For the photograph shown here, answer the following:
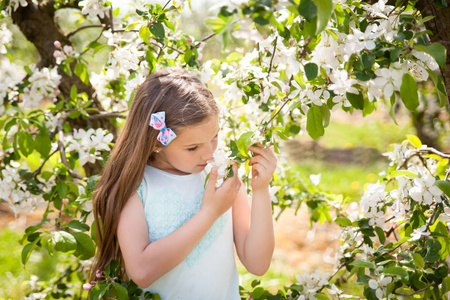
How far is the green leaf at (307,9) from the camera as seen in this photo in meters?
0.92

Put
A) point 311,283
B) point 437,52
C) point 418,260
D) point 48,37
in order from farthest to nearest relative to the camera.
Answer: point 48,37 < point 311,283 < point 418,260 < point 437,52

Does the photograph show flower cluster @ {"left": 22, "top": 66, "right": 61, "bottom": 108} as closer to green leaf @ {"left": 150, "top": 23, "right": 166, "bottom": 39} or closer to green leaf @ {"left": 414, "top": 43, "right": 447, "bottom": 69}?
green leaf @ {"left": 150, "top": 23, "right": 166, "bottom": 39}

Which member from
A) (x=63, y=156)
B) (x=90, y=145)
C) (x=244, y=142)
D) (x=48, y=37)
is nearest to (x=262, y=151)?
(x=244, y=142)

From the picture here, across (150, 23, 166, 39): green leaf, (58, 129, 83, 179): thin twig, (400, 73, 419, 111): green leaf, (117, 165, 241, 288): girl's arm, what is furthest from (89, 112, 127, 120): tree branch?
(400, 73, 419, 111): green leaf

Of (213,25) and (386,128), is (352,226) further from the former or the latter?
(386,128)

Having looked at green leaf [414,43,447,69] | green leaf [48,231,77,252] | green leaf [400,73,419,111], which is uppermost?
green leaf [414,43,447,69]

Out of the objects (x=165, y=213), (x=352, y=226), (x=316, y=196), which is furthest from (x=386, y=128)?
(x=165, y=213)

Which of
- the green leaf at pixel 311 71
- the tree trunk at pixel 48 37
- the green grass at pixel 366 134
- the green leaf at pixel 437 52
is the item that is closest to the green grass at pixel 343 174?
the green grass at pixel 366 134

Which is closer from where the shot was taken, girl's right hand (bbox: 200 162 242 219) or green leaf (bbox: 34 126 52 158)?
girl's right hand (bbox: 200 162 242 219)

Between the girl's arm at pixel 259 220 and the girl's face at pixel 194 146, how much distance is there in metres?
0.15

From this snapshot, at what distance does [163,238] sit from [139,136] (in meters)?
0.34

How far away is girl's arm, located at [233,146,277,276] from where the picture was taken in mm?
1466

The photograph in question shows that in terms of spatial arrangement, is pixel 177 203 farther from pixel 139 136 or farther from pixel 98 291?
pixel 98 291

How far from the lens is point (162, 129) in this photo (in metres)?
1.50
